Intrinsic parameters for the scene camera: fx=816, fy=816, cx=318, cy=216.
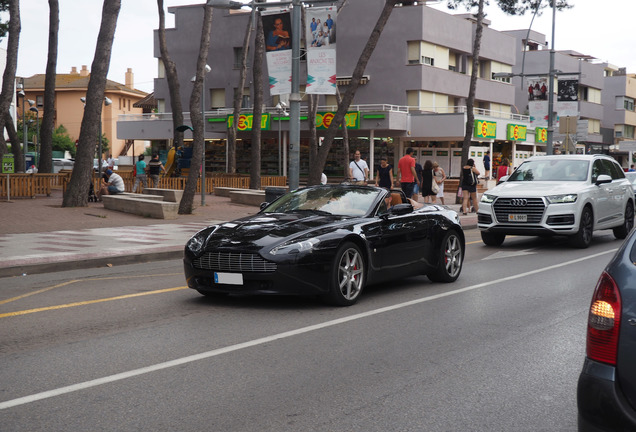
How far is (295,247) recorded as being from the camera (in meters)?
8.27

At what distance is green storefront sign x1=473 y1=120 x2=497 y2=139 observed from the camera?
48750mm

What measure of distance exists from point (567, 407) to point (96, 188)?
85.4 ft

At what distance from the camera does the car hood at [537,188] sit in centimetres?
1535

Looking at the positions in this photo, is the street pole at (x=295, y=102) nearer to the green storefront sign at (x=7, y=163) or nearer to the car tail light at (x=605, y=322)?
the green storefront sign at (x=7, y=163)

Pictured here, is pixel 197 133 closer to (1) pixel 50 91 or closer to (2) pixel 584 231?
(1) pixel 50 91

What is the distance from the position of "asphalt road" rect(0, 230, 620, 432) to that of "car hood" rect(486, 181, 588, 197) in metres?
5.12

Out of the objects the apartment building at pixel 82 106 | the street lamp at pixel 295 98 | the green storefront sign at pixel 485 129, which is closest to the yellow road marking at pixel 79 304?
the street lamp at pixel 295 98

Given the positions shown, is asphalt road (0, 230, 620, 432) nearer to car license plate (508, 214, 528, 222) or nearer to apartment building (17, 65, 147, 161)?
car license plate (508, 214, 528, 222)

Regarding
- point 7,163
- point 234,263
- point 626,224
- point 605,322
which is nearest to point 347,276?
point 234,263

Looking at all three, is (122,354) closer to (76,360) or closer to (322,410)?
(76,360)

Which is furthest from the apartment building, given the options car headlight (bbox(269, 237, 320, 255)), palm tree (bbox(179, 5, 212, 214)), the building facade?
car headlight (bbox(269, 237, 320, 255))

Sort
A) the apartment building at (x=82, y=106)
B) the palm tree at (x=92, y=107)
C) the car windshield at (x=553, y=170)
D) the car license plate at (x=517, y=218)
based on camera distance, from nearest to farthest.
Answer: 1. the car license plate at (x=517, y=218)
2. the car windshield at (x=553, y=170)
3. the palm tree at (x=92, y=107)
4. the apartment building at (x=82, y=106)

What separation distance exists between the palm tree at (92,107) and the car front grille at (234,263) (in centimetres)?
1537

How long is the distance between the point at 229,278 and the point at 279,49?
10.6 meters
